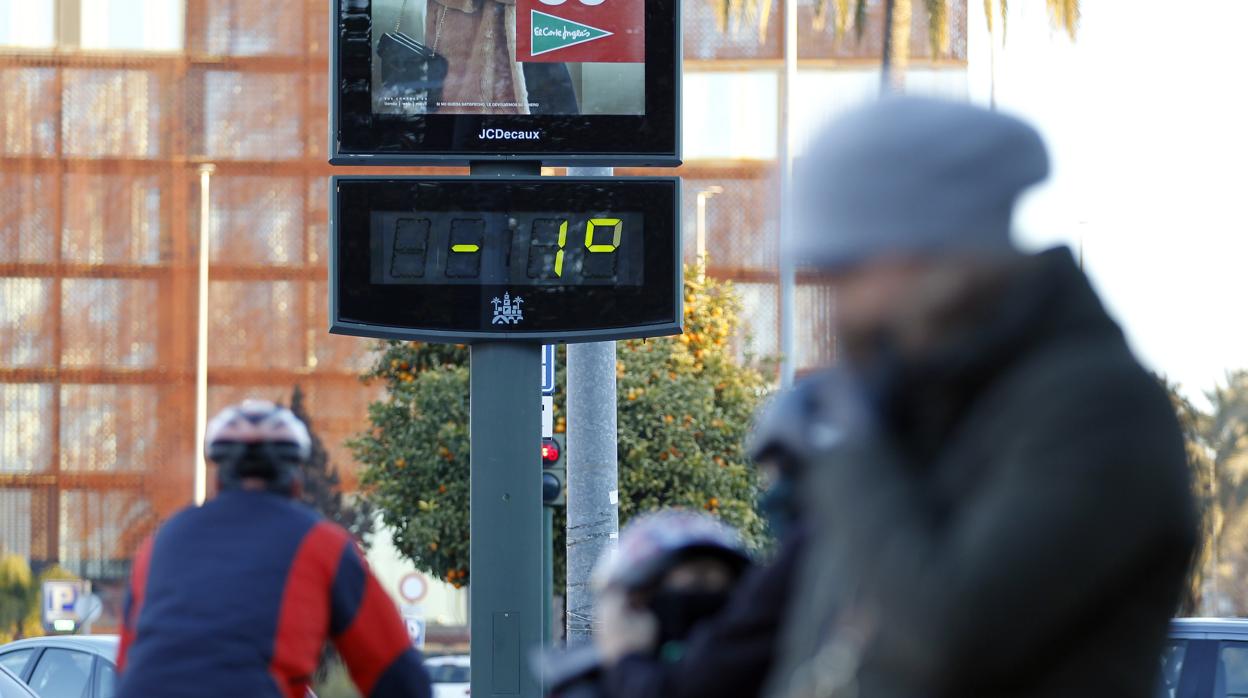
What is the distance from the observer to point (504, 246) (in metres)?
→ 8.77

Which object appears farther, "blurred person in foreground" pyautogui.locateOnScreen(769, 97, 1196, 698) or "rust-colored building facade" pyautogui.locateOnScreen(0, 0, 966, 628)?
"rust-colored building facade" pyautogui.locateOnScreen(0, 0, 966, 628)

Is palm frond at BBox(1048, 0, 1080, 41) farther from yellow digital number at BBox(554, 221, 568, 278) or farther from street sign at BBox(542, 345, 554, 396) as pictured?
yellow digital number at BBox(554, 221, 568, 278)

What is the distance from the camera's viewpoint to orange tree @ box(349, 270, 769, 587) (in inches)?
679

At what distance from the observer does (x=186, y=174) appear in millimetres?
37094

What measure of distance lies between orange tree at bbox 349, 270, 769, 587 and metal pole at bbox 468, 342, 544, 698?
7.70 meters

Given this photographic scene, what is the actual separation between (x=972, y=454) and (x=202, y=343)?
1367 inches

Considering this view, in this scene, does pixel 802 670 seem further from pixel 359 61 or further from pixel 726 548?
pixel 359 61

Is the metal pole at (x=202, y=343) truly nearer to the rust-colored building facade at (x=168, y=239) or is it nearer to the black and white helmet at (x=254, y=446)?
the rust-colored building facade at (x=168, y=239)

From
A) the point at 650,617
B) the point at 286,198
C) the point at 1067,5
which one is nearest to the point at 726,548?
the point at 650,617

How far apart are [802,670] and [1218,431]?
39882 mm

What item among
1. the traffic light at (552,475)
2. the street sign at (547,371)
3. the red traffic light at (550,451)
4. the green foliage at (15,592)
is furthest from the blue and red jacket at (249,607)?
the green foliage at (15,592)

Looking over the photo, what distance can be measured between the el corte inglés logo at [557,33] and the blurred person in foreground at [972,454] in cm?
771

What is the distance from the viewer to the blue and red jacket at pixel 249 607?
11.5 ft

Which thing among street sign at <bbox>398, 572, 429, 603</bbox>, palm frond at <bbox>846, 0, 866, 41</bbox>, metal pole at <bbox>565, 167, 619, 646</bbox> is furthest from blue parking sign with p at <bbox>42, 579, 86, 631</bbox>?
metal pole at <bbox>565, 167, 619, 646</bbox>
